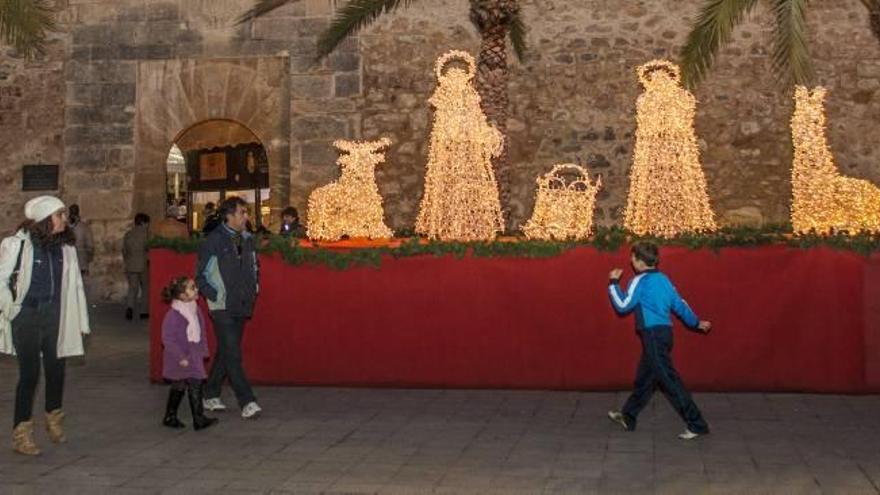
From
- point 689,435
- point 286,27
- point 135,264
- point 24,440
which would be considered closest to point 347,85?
point 286,27

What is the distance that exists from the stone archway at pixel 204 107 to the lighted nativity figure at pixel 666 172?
7014 millimetres

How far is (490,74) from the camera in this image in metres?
9.96

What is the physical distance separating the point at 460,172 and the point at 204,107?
710 centimetres

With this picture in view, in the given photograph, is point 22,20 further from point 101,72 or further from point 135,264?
point 101,72

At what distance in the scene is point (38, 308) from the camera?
5645mm

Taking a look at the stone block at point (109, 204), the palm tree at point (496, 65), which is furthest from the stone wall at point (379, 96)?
the palm tree at point (496, 65)

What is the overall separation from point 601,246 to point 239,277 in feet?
8.99

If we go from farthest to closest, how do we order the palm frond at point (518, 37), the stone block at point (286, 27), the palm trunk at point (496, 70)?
the stone block at point (286, 27), the palm frond at point (518, 37), the palm trunk at point (496, 70)

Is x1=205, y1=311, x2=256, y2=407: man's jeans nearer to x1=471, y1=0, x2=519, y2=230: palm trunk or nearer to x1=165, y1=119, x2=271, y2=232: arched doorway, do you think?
x1=471, y1=0, x2=519, y2=230: palm trunk

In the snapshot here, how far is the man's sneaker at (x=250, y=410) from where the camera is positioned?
661 centimetres

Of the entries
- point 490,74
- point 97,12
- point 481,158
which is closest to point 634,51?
point 490,74

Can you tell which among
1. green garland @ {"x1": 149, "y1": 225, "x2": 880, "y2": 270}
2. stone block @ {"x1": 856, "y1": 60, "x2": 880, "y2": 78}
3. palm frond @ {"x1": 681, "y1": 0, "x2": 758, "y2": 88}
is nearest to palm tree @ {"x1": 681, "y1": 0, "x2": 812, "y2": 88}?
palm frond @ {"x1": 681, "y1": 0, "x2": 758, "y2": 88}

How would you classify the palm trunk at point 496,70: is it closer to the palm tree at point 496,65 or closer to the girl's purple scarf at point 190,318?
the palm tree at point 496,65

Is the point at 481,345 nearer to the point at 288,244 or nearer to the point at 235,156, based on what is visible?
the point at 288,244
